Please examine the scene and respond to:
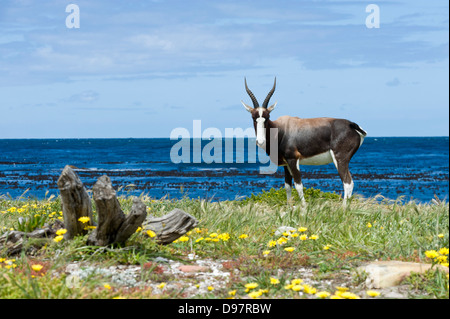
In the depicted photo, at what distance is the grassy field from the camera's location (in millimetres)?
4930

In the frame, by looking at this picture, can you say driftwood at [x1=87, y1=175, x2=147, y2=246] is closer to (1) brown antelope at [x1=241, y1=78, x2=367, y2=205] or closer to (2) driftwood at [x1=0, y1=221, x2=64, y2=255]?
(2) driftwood at [x1=0, y1=221, x2=64, y2=255]

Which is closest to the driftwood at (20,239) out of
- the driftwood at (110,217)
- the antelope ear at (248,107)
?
the driftwood at (110,217)

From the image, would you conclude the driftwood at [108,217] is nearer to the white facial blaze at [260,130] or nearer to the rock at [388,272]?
the rock at [388,272]

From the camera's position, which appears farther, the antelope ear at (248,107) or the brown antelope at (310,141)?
the antelope ear at (248,107)

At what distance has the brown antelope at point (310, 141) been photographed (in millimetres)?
11273

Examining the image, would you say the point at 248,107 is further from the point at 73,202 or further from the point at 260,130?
the point at 73,202

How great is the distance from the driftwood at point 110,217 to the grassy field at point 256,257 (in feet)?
0.44

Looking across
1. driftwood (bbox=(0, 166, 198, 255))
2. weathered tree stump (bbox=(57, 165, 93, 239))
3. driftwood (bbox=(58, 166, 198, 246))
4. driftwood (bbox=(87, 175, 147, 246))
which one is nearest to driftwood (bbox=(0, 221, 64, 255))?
driftwood (bbox=(0, 166, 198, 255))

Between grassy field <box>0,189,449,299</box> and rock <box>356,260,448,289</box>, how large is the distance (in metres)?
0.08

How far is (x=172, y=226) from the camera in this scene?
6.30m

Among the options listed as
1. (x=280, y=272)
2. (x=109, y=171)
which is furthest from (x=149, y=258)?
(x=109, y=171)
